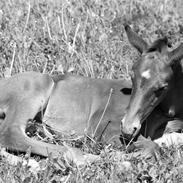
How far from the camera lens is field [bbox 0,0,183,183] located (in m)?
7.79

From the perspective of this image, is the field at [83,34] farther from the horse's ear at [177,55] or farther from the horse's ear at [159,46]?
the horse's ear at [159,46]

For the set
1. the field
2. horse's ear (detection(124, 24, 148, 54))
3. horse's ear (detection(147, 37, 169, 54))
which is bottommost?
the field

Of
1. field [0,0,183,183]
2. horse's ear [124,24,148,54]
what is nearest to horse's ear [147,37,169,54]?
horse's ear [124,24,148,54]

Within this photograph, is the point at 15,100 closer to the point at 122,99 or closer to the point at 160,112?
the point at 122,99

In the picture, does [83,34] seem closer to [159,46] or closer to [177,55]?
[159,46]

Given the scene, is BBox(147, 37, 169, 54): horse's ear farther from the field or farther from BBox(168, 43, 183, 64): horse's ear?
the field

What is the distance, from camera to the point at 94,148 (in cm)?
596

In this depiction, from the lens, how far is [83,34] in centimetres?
835

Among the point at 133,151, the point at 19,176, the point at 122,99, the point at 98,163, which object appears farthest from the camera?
the point at 122,99

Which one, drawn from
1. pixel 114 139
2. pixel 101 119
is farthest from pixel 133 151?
pixel 101 119

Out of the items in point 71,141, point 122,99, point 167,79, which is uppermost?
point 167,79

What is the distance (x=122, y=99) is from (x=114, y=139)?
2.16 feet

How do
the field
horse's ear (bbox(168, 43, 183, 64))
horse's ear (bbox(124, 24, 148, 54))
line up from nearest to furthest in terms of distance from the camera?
horse's ear (bbox(168, 43, 183, 64)) < horse's ear (bbox(124, 24, 148, 54)) < the field

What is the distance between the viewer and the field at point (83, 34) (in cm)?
779
